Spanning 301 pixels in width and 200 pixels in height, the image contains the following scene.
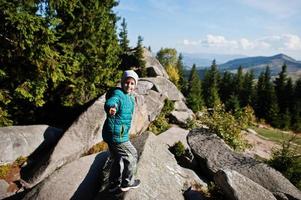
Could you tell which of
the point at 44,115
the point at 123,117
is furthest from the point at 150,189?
the point at 44,115

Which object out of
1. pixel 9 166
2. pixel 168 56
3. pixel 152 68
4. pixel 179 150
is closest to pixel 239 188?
pixel 179 150

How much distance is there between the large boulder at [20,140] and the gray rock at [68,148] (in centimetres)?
52

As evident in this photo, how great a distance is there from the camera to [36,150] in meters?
15.2

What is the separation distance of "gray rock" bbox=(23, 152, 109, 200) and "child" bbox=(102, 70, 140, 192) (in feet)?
7.49

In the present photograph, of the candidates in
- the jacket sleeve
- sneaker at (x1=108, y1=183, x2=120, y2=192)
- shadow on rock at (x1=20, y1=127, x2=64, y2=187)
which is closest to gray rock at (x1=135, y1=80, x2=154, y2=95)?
shadow on rock at (x1=20, y1=127, x2=64, y2=187)

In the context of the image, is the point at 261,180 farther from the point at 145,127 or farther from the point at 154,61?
the point at 154,61

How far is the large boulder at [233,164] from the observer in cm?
1036

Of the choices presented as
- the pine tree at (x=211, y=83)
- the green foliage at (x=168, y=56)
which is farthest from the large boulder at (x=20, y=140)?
the green foliage at (x=168, y=56)

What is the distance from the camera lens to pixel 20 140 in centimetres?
1480

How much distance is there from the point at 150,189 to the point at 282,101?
63410 millimetres

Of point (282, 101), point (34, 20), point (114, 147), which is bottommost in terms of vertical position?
point (282, 101)

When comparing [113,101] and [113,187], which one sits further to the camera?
[113,187]

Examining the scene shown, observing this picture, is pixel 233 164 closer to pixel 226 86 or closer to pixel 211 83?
pixel 211 83

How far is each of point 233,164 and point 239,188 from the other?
249cm
